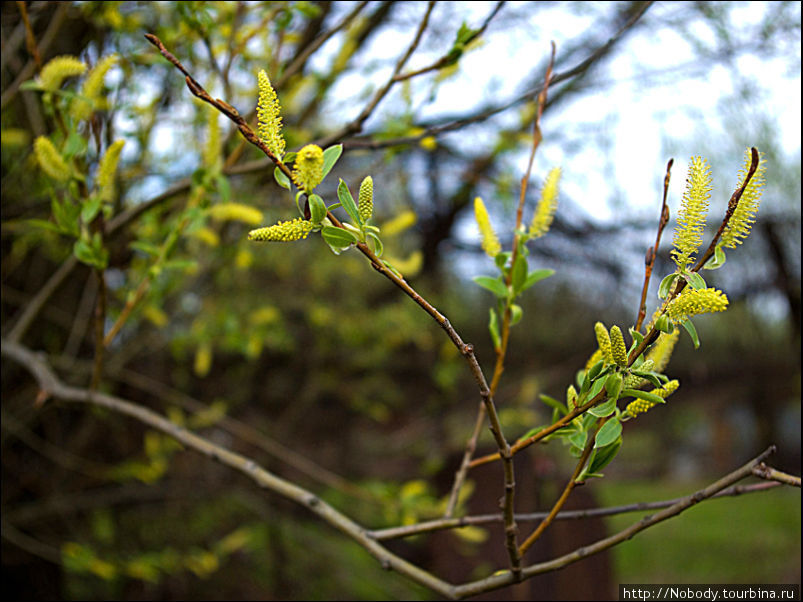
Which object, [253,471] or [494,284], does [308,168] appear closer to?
[494,284]

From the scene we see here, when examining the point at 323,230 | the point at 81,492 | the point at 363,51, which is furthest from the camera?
the point at 81,492

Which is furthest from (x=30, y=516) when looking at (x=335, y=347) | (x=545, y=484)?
(x=545, y=484)

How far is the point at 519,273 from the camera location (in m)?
0.70

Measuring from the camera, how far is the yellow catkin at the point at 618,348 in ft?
1.52

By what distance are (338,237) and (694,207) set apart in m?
0.27

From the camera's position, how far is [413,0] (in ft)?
4.34

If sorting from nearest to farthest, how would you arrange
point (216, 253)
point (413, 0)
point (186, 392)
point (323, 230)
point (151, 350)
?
point (323, 230), point (413, 0), point (216, 253), point (151, 350), point (186, 392)

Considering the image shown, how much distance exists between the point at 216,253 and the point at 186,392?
42.2 inches

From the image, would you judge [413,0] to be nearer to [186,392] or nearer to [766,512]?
[186,392]

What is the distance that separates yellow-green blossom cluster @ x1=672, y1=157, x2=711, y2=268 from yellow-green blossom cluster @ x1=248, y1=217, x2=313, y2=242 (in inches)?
11.3

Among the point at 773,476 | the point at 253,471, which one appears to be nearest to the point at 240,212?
the point at 253,471

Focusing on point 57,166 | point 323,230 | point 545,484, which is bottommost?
point 323,230

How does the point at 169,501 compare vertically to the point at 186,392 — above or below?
below

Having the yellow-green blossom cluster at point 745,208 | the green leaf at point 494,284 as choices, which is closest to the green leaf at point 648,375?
the yellow-green blossom cluster at point 745,208
